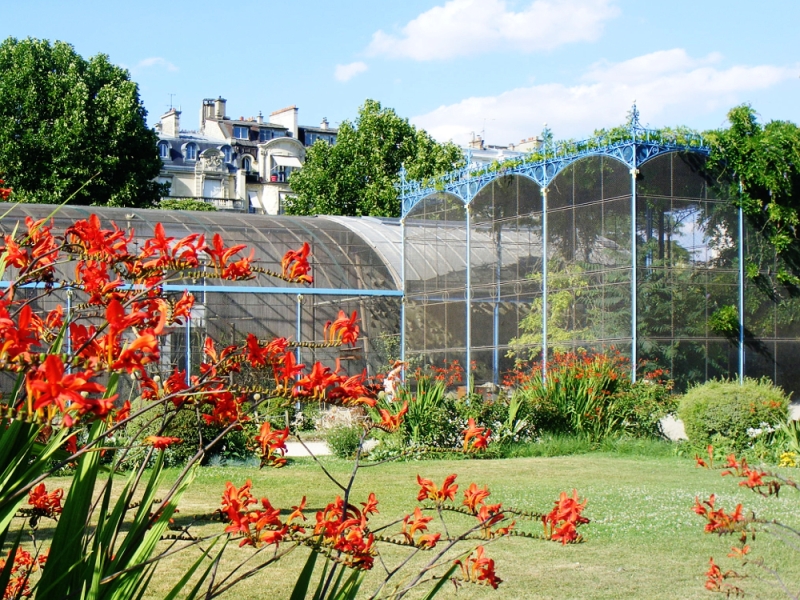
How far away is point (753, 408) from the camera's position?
12273 mm

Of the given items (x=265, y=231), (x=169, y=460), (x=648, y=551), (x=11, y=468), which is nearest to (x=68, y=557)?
(x=11, y=468)

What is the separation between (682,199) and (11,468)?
Answer: 14522mm

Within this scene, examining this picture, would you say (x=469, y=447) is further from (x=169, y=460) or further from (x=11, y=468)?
(x=169, y=460)

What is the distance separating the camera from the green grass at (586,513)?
19.0 ft

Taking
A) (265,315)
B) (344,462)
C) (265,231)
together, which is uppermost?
(265,231)

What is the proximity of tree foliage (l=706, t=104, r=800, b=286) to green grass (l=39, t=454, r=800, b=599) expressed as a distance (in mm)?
5231

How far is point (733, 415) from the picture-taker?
12312mm

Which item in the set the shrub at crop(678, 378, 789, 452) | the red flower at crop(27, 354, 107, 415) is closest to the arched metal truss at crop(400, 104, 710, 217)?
the shrub at crop(678, 378, 789, 452)

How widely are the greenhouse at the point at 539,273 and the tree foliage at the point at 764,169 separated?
9.3 inches

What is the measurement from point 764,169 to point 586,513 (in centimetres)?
963

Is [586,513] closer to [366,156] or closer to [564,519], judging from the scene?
[564,519]

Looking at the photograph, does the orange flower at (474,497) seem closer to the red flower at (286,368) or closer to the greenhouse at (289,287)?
the red flower at (286,368)

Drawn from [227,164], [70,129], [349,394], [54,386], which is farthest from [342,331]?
[227,164]

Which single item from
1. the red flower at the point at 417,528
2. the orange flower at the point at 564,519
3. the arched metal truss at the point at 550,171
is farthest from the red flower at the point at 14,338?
the arched metal truss at the point at 550,171
